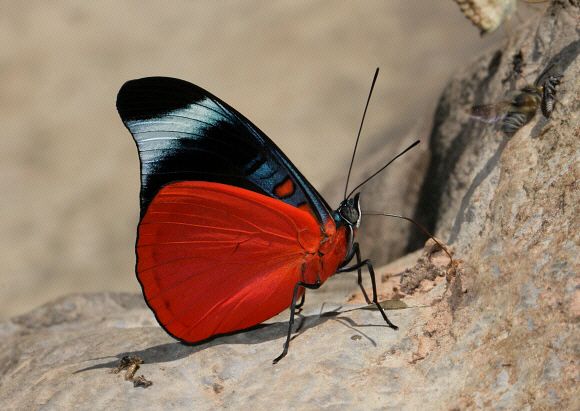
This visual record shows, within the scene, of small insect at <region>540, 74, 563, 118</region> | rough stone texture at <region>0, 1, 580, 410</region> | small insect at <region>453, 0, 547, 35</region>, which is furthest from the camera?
small insect at <region>453, 0, 547, 35</region>

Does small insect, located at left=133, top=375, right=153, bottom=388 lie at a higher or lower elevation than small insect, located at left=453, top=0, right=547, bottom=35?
lower

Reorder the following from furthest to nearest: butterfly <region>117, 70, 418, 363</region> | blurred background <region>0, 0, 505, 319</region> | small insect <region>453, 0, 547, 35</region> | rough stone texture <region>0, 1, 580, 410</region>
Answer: blurred background <region>0, 0, 505, 319</region> → small insect <region>453, 0, 547, 35</region> → butterfly <region>117, 70, 418, 363</region> → rough stone texture <region>0, 1, 580, 410</region>

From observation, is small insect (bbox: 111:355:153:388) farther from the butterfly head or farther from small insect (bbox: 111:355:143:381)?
the butterfly head

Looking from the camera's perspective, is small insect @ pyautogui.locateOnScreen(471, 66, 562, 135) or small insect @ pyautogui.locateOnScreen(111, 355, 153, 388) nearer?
small insect @ pyautogui.locateOnScreen(111, 355, 153, 388)

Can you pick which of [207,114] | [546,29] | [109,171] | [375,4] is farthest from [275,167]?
[375,4]

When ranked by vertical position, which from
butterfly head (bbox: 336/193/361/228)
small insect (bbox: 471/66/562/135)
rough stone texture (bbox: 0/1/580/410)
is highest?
small insect (bbox: 471/66/562/135)

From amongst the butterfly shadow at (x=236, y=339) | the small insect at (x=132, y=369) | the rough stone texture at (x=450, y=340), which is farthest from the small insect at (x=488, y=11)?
the small insect at (x=132, y=369)

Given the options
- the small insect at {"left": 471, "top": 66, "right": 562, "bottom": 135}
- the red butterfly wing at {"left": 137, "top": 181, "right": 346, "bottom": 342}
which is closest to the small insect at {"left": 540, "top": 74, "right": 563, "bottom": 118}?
the small insect at {"left": 471, "top": 66, "right": 562, "bottom": 135}
